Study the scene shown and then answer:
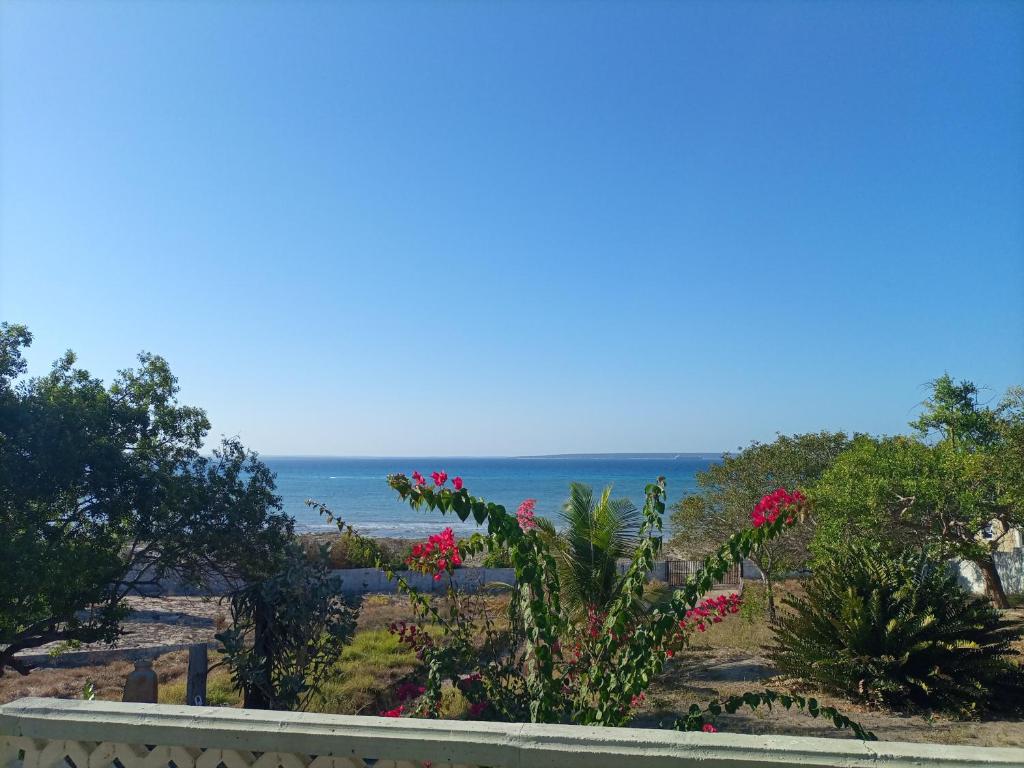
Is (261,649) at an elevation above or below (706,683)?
above

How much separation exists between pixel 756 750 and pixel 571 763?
485 millimetres

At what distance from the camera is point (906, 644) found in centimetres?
770

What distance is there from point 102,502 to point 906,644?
997 centimetres

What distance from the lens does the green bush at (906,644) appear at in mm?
7516

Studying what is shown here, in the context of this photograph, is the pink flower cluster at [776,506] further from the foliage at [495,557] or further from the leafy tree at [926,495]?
the leafy tree at [926,495]

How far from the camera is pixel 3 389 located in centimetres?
920

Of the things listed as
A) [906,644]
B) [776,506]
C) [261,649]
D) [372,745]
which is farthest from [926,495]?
[372,745]

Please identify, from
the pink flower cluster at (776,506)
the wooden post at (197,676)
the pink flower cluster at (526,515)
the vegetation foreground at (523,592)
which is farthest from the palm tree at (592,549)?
the pink flower cluster at (776,506)

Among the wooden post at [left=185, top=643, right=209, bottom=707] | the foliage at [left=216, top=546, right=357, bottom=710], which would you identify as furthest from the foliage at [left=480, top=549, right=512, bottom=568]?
the wooden post at [left=185, top=643, right=209, bottom=707]

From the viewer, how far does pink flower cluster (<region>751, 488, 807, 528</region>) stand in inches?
165

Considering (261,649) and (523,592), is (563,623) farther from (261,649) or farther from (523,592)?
(261,649)

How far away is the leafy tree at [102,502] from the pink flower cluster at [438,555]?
5.25 m

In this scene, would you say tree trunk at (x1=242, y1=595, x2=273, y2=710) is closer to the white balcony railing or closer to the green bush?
the white balcony railing

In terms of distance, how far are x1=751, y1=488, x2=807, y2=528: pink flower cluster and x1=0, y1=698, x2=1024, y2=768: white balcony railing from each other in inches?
90.6
